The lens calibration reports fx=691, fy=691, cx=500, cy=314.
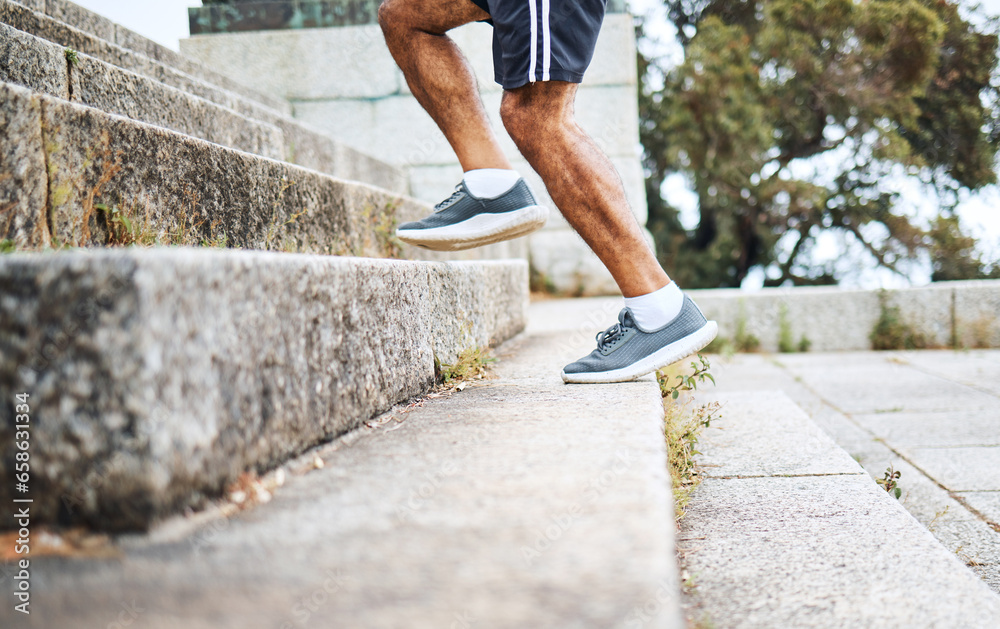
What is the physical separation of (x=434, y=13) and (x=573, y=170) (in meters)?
0.57

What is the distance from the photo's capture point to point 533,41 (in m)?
1.56

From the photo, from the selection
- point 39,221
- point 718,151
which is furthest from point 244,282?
point 718,151

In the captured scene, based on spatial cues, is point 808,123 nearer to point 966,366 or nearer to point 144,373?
point 966,366

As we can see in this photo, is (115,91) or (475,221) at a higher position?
(115,91)

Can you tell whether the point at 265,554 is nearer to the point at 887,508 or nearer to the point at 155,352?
the point at 155,352

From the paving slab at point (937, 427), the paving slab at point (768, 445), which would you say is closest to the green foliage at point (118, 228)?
the paving slab at point (768, 445)

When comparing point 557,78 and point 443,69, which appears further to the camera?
point 443,69

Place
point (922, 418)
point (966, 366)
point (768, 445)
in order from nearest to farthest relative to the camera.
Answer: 1. point (768, 445)
2. point (922, 418)
3. point (966, 366)

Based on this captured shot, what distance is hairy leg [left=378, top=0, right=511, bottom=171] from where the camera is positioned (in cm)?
183

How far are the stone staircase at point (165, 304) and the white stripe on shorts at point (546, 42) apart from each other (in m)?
0.55

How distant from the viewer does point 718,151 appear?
8070mm

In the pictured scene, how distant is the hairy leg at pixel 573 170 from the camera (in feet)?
5.51

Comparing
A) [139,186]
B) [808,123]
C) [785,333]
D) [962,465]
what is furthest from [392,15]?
[808,123]

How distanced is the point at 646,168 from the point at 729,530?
10.2m
